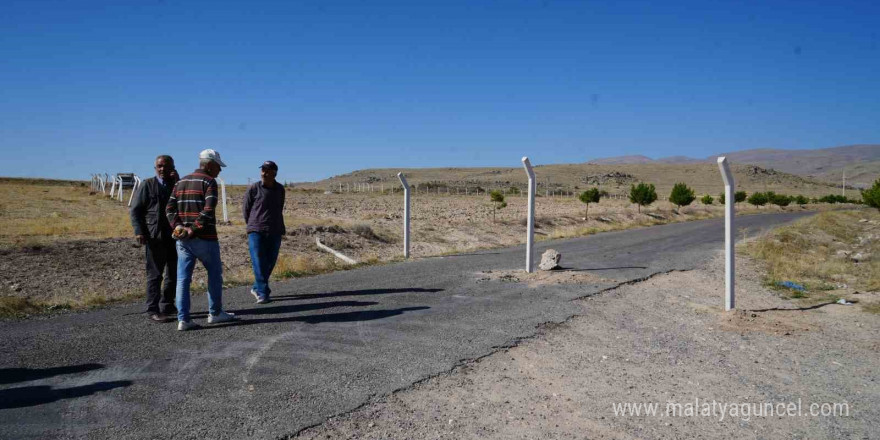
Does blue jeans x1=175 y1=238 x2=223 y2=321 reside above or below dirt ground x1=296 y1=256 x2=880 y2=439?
above

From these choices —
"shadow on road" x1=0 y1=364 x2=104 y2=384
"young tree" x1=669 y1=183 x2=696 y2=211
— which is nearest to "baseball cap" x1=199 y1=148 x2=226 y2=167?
"shadow on road" x1=0 y1=364 x2=104 y2=384

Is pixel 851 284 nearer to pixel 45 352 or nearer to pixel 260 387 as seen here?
pixel 260 387

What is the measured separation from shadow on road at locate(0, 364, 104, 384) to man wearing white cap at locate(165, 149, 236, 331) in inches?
51.2

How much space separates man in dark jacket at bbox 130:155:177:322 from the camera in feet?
22.8

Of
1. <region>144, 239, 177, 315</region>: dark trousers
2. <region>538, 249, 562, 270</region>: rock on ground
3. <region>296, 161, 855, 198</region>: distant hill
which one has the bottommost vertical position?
<region>538, 249, 562, 270</region>: rock on ground

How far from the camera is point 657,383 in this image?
510 centimetres

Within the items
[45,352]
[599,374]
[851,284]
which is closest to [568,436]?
[599,374]

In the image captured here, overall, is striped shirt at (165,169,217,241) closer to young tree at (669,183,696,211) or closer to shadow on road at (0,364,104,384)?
shadow on road at (0,364,104,384)

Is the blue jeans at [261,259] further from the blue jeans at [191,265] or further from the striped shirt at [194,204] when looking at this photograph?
the striped shirt at [194,204]

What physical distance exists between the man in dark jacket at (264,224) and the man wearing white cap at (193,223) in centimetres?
157

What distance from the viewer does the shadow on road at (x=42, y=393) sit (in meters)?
4.32

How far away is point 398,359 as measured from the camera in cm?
555

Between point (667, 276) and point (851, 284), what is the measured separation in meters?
4.22

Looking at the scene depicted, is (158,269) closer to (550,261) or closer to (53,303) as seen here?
(53,303)
